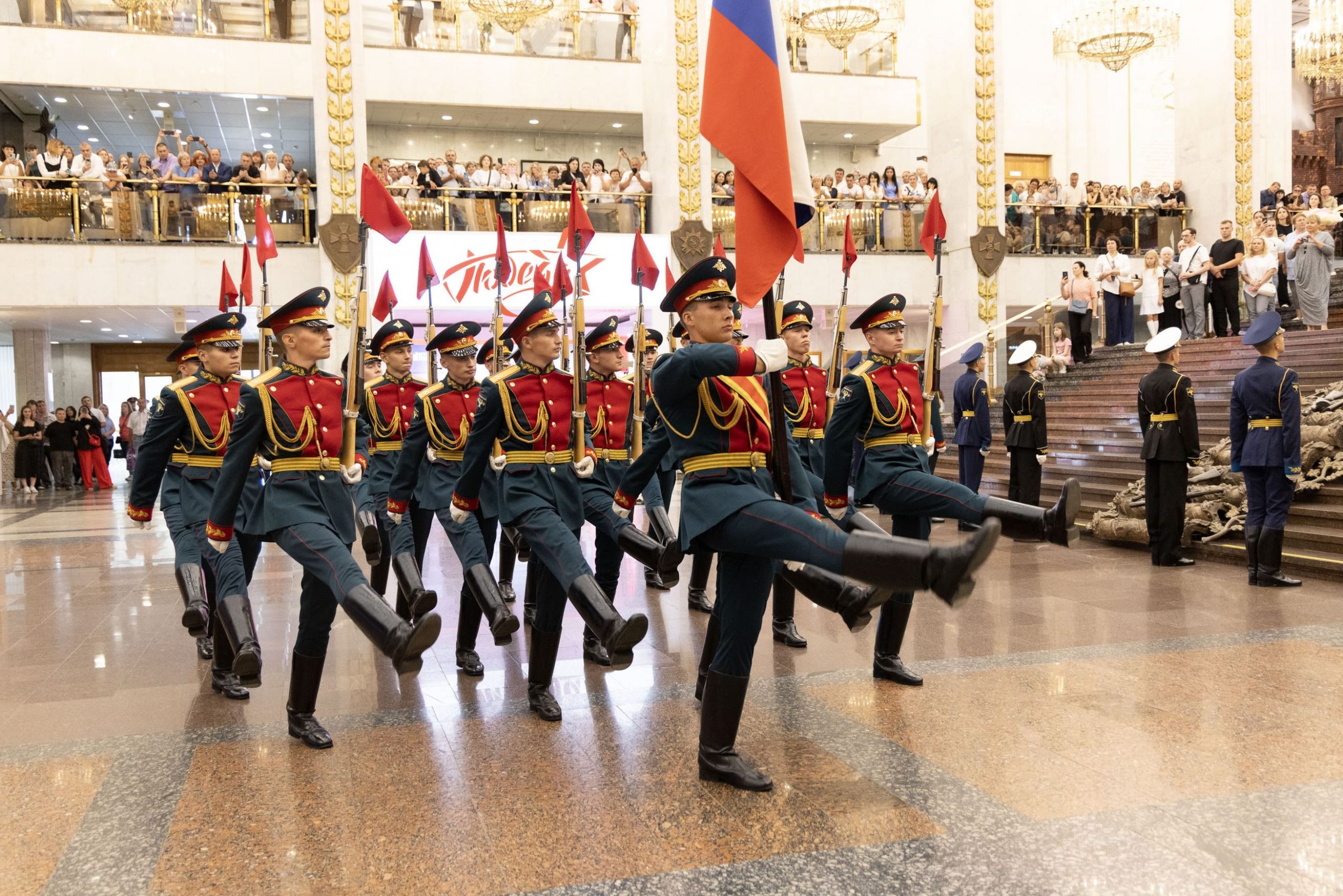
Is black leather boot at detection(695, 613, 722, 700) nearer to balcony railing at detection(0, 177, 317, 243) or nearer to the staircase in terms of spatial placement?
the staircase

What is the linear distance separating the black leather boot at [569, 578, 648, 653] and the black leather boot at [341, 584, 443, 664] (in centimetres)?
65

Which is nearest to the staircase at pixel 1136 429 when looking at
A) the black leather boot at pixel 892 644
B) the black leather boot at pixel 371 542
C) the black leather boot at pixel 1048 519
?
the black leather boot at pixel 892 644

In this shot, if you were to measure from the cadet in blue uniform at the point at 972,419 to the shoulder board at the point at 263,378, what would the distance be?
25.7 feet

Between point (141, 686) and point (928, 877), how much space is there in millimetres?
4035

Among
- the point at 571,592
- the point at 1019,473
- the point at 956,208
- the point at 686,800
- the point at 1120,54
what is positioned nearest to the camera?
the point at 686,800

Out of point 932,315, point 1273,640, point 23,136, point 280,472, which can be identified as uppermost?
point 23,136

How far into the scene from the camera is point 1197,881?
2.81 meters

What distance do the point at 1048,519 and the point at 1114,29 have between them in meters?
16.7

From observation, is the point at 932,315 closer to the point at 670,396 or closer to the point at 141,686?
the point at 670,396

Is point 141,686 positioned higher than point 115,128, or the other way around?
point 115,128

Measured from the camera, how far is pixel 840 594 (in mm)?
4121

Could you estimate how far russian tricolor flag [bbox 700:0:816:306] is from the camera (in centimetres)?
380

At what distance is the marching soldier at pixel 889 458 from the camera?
15.3 ft

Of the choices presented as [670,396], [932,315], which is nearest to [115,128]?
[932,315]
